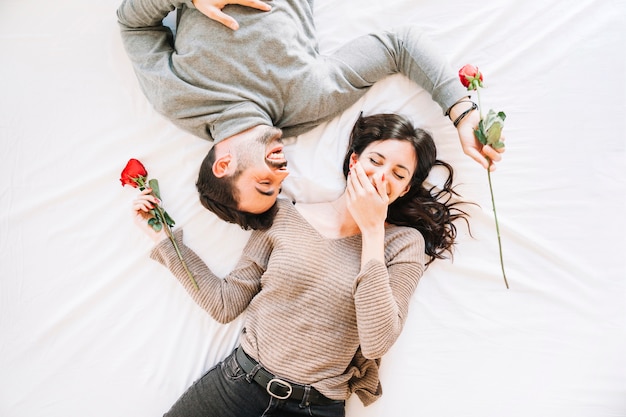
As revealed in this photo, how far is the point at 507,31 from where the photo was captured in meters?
1.47

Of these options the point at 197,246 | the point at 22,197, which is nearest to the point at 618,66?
the point at 197,246

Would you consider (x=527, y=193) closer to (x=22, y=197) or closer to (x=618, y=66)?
(x=618, y=66)

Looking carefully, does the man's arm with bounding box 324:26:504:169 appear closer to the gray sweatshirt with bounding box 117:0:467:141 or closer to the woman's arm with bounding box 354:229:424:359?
the gray sweatshirt with bounding box 117:0:467:141

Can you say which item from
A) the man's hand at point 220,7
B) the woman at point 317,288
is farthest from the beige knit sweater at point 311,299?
the man's hand at point 220,7

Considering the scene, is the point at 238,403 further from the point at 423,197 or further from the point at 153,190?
the point at 423,197

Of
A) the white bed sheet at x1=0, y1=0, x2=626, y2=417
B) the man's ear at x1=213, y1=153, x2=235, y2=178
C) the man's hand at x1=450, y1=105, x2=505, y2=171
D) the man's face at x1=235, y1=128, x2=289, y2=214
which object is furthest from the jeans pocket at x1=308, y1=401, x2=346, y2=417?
the man's hand at x1=450, y1=105, x2=505, y2=171

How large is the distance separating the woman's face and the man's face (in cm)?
24

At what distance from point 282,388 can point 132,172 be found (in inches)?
29.2

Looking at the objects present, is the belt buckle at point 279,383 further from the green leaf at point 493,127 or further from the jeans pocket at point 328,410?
the green leaf at point 493,127

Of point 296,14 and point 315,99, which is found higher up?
point 296,14

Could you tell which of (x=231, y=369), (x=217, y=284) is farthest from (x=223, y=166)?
(x=231, y=369)

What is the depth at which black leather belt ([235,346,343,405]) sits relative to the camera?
4.21 feet

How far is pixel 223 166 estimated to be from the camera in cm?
130

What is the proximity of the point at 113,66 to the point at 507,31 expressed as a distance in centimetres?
124
